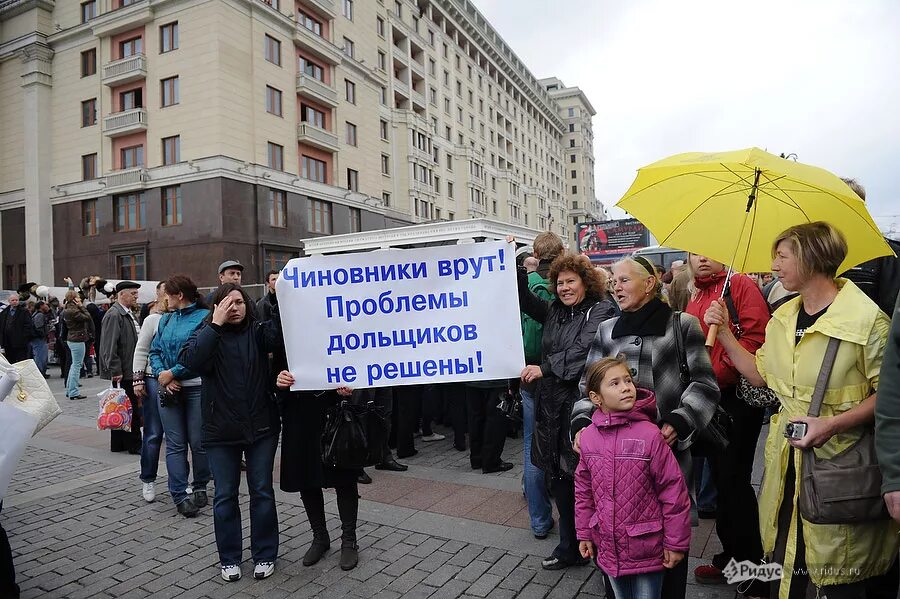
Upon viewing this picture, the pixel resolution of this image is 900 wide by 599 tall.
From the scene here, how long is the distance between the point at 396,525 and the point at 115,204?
32.5 meters

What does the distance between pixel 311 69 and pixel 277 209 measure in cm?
1002

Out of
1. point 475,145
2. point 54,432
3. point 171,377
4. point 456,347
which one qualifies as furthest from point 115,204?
point 475,145

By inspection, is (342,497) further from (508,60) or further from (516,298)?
(508,60)

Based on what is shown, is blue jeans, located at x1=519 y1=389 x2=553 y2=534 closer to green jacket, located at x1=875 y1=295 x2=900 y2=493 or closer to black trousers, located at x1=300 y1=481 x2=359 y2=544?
black trousers, located at x1=300 y1=481 x2=359 y2=544

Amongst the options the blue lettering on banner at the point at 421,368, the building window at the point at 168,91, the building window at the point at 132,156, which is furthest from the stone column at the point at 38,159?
the blue lettering on banner at the point at 421,368

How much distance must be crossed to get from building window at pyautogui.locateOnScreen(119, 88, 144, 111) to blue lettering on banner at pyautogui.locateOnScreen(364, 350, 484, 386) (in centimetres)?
3294

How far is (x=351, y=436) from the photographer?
12.3ft

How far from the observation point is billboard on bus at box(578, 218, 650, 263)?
43781 mm

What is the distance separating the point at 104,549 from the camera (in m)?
4.24

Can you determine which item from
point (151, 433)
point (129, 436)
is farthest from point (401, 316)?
point (129, 436)

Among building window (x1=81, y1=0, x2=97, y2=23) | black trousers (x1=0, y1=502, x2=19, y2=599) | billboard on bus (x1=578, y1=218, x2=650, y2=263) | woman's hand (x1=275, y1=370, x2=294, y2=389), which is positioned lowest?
black trousers (x1=0, y1=502, x2=19, y2=599)

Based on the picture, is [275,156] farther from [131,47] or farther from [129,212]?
[131,47]

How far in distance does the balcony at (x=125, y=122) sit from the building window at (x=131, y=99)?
0.71 m

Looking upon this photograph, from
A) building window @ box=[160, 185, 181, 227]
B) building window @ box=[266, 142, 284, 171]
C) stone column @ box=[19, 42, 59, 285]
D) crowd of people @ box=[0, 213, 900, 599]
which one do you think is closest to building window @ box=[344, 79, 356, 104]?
building window @ box=[266, 142, 284, 171]
